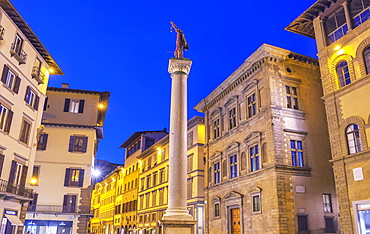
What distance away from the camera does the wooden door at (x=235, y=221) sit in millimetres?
28516

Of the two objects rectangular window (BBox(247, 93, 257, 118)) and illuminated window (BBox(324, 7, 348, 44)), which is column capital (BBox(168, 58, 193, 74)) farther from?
rectangular window (BBox(247, 93, 257, 118))

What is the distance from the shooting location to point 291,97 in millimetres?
27594

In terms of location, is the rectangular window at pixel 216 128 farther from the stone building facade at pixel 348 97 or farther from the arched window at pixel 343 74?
the arched window at pixel 343 74

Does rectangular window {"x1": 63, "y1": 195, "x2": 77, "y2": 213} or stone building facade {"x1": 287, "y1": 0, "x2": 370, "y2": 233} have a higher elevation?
stone building facade {"x1": 287, "y1": 0, "x2": 370, "y2": 233}

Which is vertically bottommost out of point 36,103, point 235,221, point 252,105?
point 235,221

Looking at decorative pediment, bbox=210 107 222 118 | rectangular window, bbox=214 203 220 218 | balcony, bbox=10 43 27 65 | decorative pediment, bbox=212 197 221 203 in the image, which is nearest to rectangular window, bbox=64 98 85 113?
balcony, bbox=10 43 27 65

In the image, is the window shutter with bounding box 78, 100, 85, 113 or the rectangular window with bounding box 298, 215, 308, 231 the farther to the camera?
the window shutter with bounding box 78, 100, 85, 113

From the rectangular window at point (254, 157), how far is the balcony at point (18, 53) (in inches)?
792

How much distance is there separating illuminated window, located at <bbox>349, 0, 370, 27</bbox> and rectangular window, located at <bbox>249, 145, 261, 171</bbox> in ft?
39.0

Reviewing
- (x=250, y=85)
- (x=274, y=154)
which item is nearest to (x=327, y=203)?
(x=274, y=154)

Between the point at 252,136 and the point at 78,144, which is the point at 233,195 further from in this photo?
the point at 78,144

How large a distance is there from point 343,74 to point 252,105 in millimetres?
9108

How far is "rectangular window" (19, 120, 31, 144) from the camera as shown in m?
27.5

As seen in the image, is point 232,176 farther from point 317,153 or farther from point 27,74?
point 27,74
